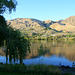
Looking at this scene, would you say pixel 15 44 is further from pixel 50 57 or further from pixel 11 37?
pixel 50 57

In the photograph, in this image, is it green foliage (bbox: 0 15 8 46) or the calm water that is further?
the calm water

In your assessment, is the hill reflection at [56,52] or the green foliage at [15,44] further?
the hill reflection at [56,52]

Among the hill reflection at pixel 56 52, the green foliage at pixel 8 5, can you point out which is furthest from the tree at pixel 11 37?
the hill reflection at pixel 56 52

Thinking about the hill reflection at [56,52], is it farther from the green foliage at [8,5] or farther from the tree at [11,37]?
the green foliage at [8,5]

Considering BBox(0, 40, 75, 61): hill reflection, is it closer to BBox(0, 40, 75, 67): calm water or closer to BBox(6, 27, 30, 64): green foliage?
BBox(0, 40, 75, 67): calm water

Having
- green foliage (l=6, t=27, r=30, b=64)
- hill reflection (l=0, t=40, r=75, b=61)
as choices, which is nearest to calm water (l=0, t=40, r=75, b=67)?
hill reflection (l=0, t=40, r=75, b=61)

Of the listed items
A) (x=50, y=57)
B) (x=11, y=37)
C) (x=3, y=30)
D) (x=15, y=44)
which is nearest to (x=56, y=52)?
(x=50, y=57)

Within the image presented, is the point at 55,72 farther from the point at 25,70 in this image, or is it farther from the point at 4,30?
the point at 4,30

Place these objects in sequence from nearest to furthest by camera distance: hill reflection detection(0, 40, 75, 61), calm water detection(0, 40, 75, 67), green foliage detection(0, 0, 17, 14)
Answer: green foliage detection(0, 0, 17, 14), calm water detection(0, 40, 75, 67), hill reflection detection(0, 40, 75, 61)

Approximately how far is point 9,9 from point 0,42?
404 cm

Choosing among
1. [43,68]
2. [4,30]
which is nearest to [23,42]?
[4,30]

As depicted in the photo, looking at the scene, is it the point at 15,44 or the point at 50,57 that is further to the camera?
the point at 50,57

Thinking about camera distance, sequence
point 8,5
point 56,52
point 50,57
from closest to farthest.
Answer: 1. point 8,5
2. point 50,57
3. point 56,52

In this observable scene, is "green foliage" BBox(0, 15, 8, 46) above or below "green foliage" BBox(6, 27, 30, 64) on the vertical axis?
above
